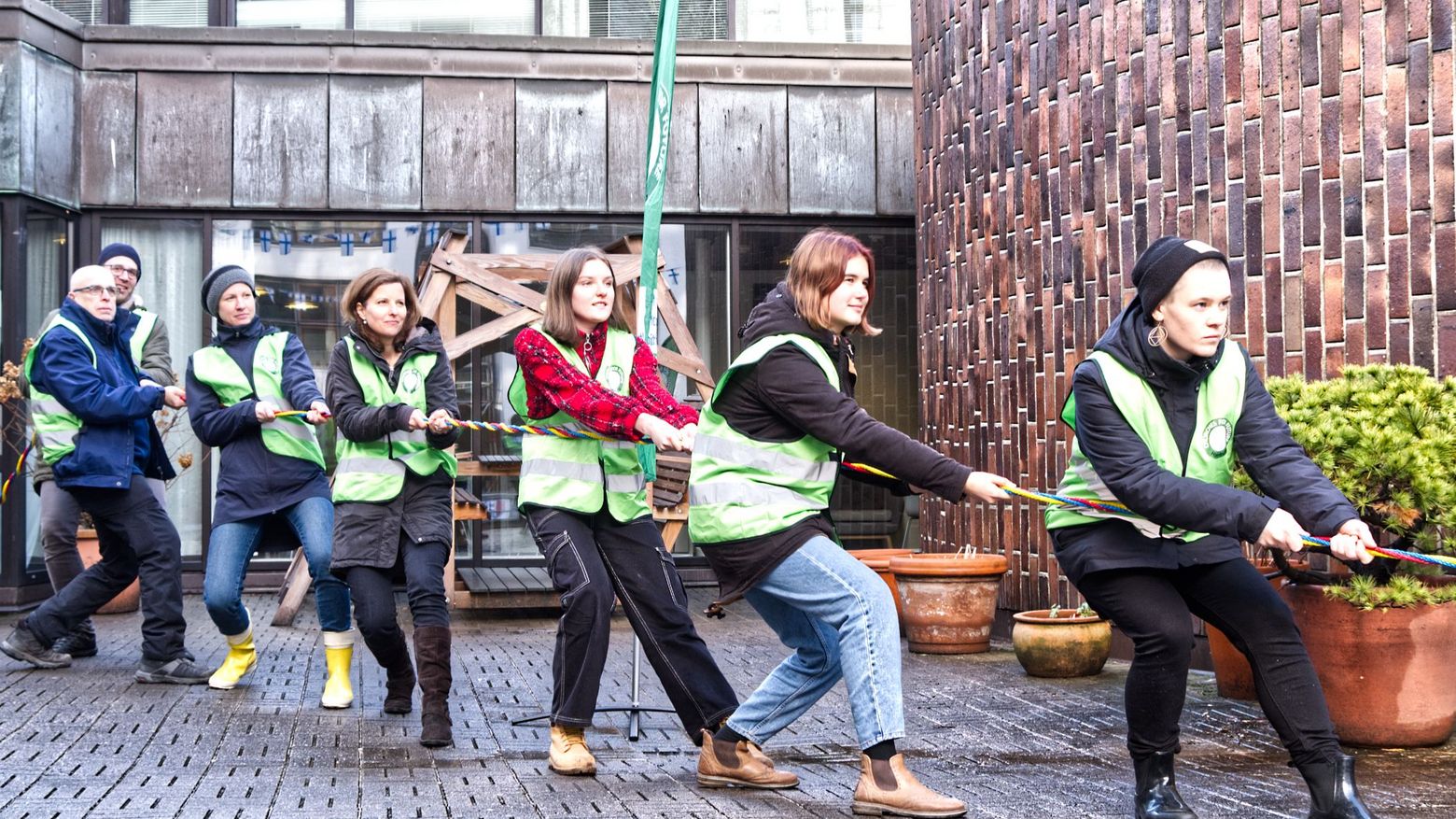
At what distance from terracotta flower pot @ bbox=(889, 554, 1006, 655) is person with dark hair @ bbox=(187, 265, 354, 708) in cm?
306

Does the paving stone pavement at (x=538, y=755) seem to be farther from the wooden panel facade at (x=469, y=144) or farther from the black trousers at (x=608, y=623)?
the wooden panel facade at (x=469, y=144)

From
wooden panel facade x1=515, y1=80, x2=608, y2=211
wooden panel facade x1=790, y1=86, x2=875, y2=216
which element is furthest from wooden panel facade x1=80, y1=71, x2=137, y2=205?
wooden panel facade x1=790, y1=86, x2=875, y2=216

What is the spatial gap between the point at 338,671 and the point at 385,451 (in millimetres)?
1139

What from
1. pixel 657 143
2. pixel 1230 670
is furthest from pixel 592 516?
pixel 1230 670

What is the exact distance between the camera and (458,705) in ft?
23.1

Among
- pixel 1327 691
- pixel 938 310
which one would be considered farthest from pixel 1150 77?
pixel 1327 691

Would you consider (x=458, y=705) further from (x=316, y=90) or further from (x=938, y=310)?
(x=316, y=90)

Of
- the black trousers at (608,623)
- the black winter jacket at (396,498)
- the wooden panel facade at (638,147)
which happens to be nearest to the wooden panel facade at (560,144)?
the wooden panel facade at (638,147)

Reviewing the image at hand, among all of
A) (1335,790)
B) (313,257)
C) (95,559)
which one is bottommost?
(1335,790)

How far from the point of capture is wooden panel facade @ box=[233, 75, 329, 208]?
1188 cm

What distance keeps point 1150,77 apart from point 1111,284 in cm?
106

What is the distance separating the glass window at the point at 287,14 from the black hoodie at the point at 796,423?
8.26 meters

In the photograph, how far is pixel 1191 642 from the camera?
4.55 metres

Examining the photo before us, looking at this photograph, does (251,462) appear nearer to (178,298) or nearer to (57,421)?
(57,421)
